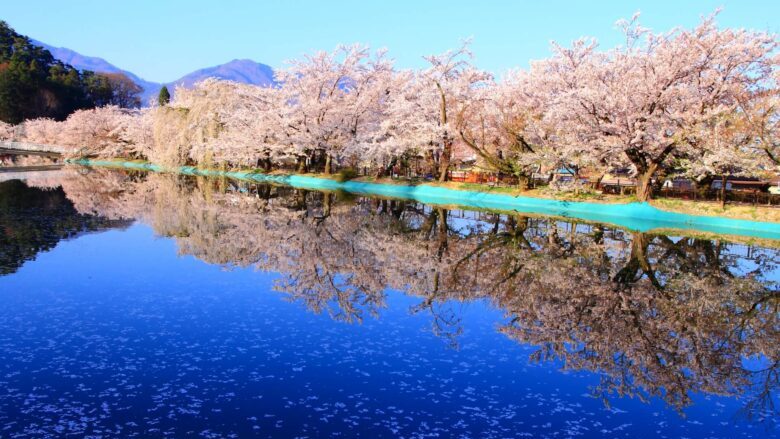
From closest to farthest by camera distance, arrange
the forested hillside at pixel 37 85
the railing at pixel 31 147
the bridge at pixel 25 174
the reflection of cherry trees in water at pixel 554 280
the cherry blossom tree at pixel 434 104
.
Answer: the reflection of cherry trees in water at pixel 554 280 → the cherry blossom tree at pixel 434 104 → the bridge at pixel 25 174 → the railing at pixel 31 147 → the forested hillside at pixel 37 85

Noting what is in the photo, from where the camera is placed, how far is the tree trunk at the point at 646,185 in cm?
3011

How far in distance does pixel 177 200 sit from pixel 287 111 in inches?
633

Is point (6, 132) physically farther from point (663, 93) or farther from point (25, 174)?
point (663, 93)

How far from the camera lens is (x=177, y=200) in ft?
104

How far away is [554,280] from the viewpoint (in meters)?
15.2

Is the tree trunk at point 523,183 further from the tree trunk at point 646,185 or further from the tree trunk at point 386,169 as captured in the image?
the tree trunk at point 386,169

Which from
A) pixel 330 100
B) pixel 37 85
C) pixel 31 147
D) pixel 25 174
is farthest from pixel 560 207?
pixel 37 85

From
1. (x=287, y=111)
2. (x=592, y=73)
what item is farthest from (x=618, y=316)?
(x=287, y=111)

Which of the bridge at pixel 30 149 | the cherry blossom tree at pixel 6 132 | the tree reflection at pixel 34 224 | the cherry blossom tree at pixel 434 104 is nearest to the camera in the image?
the tree reflection at pixel 34 224

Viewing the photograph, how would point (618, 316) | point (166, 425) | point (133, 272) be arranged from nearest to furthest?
point (166, 425) < point (618, 316) < point (133, 272)

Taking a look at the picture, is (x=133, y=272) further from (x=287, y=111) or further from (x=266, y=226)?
(x=287, y=111)

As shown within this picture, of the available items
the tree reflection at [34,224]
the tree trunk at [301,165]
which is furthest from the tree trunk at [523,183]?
the tree reflection at [34,224]

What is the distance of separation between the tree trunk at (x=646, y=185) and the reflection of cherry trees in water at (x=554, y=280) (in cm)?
614

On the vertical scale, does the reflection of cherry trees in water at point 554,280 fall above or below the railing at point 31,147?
below
